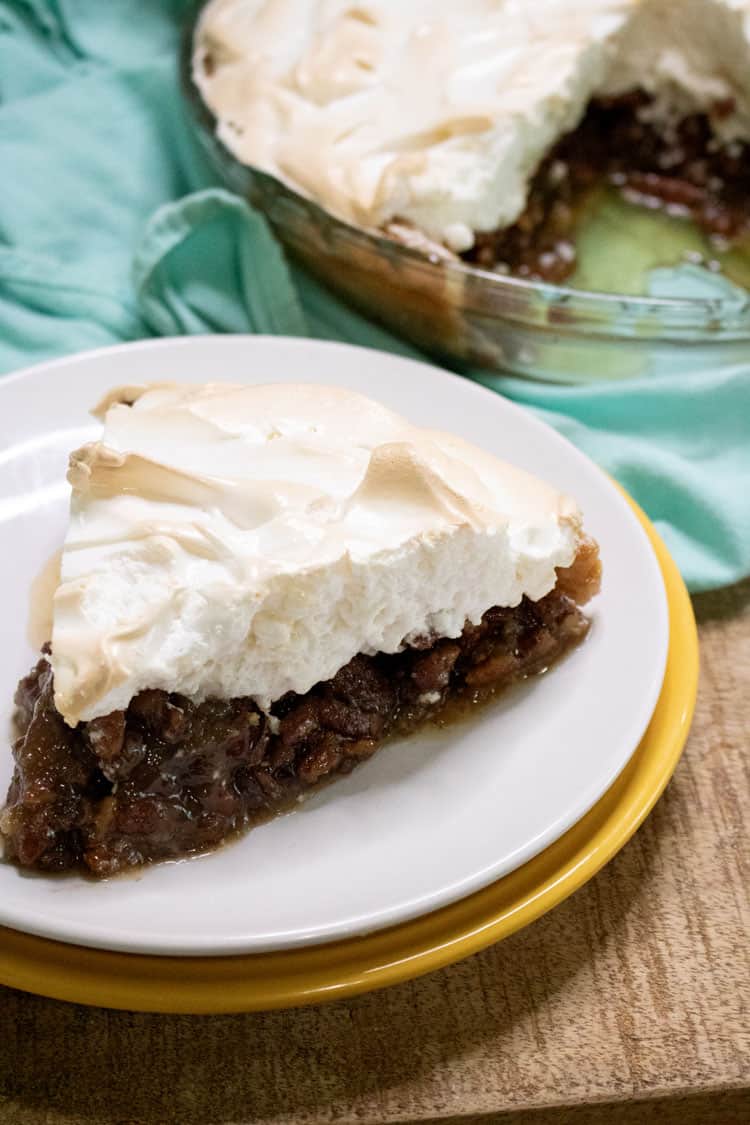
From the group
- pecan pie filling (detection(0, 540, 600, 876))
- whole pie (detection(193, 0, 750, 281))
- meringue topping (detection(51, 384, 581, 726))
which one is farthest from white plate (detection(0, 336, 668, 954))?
whole pie (detection(193, 0, 750, 281))

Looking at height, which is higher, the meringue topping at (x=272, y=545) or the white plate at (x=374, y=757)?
the meringue topping at (x=272, y=545)

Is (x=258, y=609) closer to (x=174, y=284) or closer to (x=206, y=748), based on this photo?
(x=206, y=748)

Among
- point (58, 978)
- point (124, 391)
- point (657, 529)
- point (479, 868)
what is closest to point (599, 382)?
point (657, 529)

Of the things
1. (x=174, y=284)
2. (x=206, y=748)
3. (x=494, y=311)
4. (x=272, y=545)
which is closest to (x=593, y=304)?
(x=494, y=311)

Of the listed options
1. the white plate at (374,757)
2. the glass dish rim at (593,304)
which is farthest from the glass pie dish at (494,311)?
the white plate at (374,757)

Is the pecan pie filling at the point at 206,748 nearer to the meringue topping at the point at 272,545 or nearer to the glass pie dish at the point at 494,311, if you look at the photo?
the meringue topping at the point at 272,545

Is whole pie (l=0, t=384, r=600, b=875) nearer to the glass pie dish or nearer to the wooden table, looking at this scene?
the wooden table

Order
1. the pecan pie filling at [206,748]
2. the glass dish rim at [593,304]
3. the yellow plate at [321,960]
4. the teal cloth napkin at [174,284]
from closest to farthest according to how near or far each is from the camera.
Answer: the yellow plate at [321,960], the pecan pie filling at [206,748], the teal cloth napkin at [174,284], the glass dish rim at [593,304]

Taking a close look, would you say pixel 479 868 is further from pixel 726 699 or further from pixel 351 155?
pixel 351 155
